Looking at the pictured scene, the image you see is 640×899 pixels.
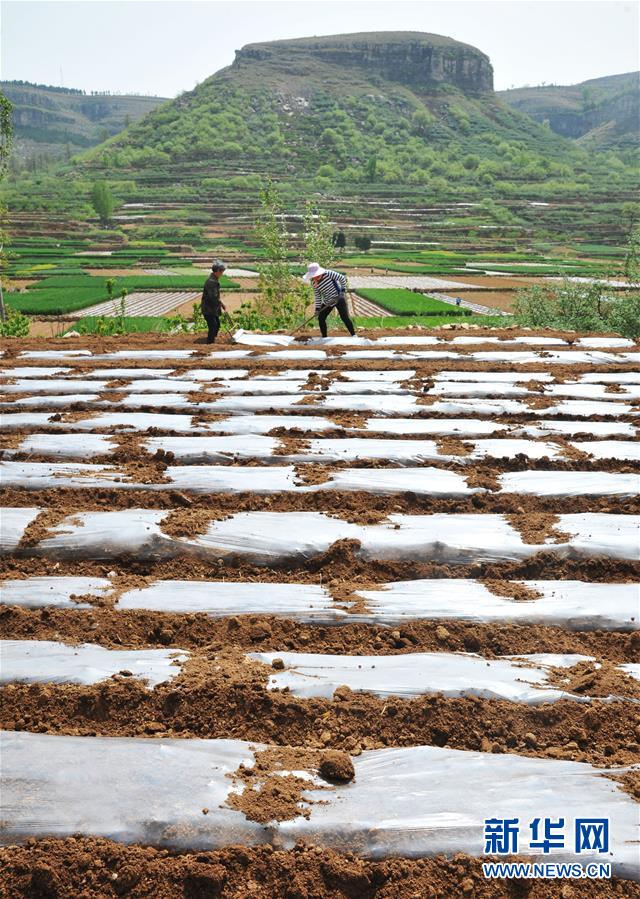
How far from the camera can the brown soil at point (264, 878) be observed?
1.38 m

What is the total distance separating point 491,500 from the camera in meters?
3.03

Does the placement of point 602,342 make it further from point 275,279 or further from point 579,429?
point 275,279

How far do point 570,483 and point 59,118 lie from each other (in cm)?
20134

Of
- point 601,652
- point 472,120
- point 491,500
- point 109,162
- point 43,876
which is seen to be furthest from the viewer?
point 472,120

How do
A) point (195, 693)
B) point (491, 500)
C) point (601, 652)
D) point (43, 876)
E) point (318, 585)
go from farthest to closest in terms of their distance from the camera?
point (491, 500) < point (318, 585) < point (601, 652) < point (195, 693) < point (43, 876)

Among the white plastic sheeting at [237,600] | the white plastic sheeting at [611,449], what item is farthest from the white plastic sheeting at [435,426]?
the white plastic sheeting at [237,600]

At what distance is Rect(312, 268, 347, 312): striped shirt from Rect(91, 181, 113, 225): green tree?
53.3 m

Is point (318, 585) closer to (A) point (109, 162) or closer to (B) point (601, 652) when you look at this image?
(B) point (601, 652)

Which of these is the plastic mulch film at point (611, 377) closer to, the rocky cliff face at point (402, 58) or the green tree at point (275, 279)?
the green tree at point (275, 279)

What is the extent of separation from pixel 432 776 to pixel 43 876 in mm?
809

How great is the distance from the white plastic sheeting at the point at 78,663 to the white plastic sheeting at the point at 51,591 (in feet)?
0.68

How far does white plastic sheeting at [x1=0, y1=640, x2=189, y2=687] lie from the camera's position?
6.30ft

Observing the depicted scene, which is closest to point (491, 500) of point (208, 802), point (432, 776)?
point (432, 776)

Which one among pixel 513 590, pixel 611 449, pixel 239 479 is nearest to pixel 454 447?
pixel 611 449
